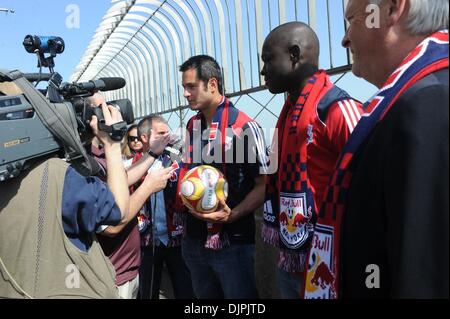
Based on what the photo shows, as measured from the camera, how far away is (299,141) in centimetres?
204

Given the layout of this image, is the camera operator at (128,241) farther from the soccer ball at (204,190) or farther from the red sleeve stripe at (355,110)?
the red sleeve stripe at (355,110)

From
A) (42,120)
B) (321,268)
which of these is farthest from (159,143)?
(321,268)

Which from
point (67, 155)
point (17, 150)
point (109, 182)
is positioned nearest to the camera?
point (17, 150)

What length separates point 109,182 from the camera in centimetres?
181

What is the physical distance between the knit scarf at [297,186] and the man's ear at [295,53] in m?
0.18

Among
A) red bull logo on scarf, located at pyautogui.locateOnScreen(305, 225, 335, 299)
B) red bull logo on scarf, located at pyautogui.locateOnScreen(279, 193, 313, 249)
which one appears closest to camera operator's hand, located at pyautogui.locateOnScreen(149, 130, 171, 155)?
red bull logo on scarf, located at pyautogui.locateOnScreen(279, 193, 313, 249)

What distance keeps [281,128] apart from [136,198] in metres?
0.89

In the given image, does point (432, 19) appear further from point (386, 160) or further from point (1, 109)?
point (1, 109)

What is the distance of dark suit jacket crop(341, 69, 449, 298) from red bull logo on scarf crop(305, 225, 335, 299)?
186 millimetres

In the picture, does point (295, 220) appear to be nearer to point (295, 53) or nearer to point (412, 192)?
point (295, 53)

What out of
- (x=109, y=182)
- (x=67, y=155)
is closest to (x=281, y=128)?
(x=109, y=182)

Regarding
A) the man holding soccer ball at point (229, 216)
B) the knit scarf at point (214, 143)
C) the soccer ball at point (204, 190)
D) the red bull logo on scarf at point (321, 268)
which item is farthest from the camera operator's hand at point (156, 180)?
the red bull logo on scarf at point (321, 268)

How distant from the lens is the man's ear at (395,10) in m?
1.01

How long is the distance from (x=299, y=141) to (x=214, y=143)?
2.80ft
